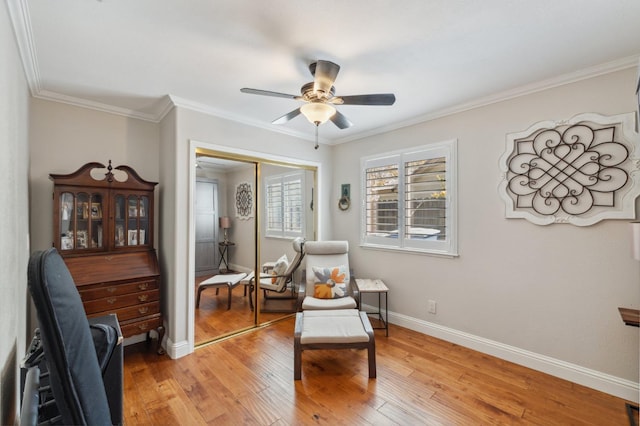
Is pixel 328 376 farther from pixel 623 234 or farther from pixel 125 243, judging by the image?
pixel 623 234

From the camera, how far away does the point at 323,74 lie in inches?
76.4

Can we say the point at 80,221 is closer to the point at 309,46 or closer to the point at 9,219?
the point at 9,219

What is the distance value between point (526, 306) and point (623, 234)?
91cm

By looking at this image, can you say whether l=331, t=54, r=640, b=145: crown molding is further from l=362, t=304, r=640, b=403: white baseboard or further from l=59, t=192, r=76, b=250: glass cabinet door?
l=59, t=192, r=76, b=250: glass cabinet door

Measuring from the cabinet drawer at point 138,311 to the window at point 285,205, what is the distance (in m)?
1.41

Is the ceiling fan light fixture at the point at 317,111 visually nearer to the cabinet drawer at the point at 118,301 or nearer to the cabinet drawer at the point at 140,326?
the cabinet drawer at the point at 118,301

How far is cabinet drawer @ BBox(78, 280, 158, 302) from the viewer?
2.28 metres

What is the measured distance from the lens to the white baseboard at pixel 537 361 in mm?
2025

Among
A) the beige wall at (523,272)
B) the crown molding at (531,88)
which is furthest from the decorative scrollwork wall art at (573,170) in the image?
the crown molding at (531,88)

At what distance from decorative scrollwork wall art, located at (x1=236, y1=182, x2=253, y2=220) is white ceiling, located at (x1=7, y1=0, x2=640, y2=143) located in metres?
1.01

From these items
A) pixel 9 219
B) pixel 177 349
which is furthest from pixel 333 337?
pixel 9 219

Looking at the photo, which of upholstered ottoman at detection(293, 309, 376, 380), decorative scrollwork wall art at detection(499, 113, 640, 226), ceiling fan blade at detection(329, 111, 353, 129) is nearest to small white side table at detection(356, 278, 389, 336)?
upholstered ottoman at detection(293, 309, 376, 380)

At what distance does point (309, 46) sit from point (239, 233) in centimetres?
220

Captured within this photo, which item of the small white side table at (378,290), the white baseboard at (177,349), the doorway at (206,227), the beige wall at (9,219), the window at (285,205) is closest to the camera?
the beige wall at (9,219)
